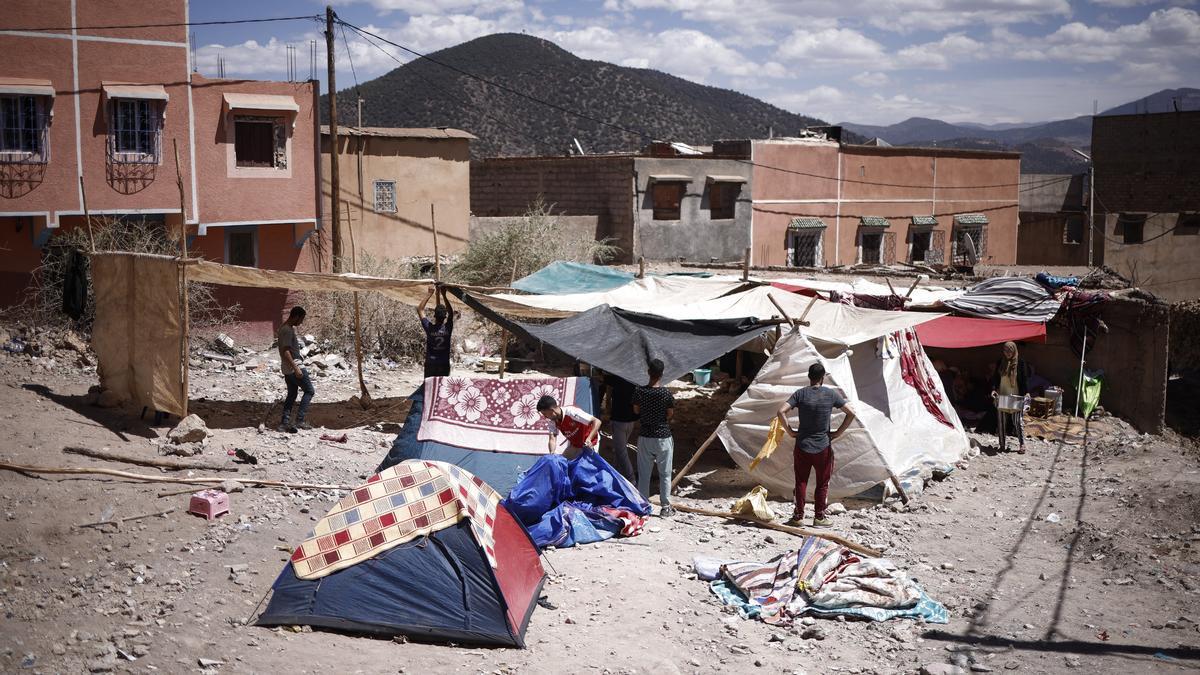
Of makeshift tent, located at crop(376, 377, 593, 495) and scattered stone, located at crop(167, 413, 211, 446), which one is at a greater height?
makeshift tent, located at crop(376, 377, 593, 495)

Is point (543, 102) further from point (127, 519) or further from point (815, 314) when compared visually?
point (127, 519)

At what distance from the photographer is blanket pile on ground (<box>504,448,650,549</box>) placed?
7.94 metres

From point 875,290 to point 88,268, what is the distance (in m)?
11.5

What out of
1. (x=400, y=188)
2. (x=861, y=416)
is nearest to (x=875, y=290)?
(x=861, y=416)

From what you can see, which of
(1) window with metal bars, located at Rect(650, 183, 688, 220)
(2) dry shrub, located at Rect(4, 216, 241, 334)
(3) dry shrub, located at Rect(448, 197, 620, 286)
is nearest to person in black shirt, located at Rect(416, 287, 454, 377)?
(2) dry shrub, located at Rect(4, 216, 241, 334)

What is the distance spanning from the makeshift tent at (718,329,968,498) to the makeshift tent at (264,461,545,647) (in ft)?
12.1

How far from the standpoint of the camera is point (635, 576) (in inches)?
285

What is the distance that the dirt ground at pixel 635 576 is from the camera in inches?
232

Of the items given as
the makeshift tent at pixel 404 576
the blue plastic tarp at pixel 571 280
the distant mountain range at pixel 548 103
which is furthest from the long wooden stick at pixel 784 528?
the distant mountain range at pixel 548 103

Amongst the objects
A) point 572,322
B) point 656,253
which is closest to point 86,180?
point 572,322

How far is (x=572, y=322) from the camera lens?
10.4 metres

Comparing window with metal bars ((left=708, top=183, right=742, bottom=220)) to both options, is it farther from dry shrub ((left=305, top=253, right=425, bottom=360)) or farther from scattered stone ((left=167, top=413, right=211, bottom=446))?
scattered stone ((left=167, top=413, right=211, bottom=446))

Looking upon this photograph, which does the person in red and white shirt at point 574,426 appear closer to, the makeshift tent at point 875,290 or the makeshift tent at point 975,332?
the makeshift tent at point 975,332

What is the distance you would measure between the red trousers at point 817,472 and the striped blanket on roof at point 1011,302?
550 cm
